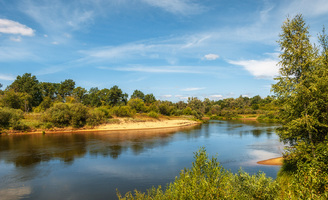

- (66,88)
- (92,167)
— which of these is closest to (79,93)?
(66,88)

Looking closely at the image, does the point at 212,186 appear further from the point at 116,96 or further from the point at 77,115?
the point at 116,96

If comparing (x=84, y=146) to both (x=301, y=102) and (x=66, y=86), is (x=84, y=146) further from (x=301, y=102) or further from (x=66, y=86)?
(x=66, y=86)

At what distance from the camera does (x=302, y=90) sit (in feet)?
44.6

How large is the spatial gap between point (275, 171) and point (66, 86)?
99.8m

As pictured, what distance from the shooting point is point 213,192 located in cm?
717

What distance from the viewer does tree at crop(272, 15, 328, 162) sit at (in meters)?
13.4

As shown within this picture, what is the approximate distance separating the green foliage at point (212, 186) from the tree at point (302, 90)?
6.40 metres

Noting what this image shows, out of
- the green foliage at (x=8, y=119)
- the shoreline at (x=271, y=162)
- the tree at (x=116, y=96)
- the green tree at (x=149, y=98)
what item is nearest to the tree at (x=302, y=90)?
the shoreline at (x=271, y=162)

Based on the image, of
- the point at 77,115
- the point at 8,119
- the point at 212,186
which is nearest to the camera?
the point at 212,186

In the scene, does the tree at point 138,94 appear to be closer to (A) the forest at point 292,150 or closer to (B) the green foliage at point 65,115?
(B) the green foliage at point 65,115

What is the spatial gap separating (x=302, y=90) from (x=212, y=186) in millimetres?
10610

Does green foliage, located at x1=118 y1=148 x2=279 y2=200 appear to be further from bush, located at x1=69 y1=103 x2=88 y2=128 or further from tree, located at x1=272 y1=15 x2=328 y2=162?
bush, located at x1=69 y1=103 x2=88 y2=128

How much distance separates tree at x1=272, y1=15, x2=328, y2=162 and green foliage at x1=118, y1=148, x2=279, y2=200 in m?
6.40

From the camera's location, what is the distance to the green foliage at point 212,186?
24.2 ft
